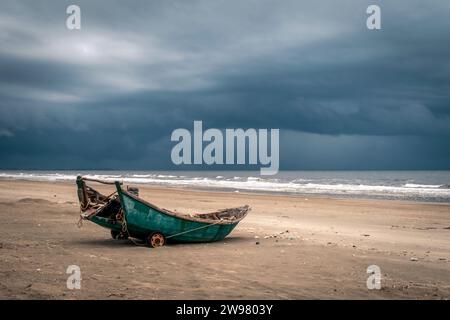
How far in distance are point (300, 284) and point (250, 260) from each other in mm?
2254

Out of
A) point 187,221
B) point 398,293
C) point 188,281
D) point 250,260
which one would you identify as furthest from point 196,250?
point 398,293

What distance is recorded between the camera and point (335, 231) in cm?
1582

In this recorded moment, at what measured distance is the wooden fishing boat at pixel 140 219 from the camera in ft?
36.9

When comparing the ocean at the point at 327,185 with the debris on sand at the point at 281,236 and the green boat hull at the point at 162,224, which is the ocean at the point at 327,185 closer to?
the debris on sand at the point at 281,236

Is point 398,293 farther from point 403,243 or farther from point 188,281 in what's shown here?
point 403,243

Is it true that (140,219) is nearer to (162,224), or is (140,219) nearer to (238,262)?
(162,224)

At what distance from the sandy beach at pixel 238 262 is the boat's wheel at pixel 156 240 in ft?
0.57

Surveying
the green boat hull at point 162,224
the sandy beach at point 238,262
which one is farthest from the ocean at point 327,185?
the green boat hull at point 162,224

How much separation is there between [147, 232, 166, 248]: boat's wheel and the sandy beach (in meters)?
0.18

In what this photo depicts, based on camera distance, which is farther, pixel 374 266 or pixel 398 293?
pixel 374 266

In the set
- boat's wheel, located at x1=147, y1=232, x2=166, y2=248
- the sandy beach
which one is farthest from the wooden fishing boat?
the sandy beach

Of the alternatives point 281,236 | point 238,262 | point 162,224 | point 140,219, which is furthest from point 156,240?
point 281,236

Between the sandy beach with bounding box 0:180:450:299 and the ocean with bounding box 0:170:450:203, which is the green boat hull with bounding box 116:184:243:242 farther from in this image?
the ocean with bounding box 0:170:450:203

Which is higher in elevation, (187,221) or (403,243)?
(187,221)
